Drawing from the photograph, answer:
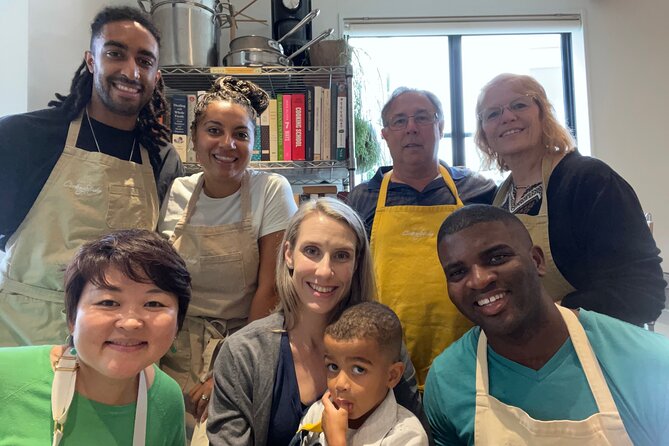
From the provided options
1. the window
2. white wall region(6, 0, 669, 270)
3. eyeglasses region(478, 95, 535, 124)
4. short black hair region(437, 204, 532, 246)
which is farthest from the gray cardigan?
the window

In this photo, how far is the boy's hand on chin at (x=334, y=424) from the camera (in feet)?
3.48

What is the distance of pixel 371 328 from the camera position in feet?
3.85

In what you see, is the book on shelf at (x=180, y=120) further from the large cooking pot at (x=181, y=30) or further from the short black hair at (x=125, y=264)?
the short black hair at (x=125, y=264)

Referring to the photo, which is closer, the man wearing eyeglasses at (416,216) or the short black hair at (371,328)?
the short black hair at (371,328)

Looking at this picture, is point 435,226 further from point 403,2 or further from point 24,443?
point 403,2

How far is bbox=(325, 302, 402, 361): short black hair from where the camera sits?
1168mm

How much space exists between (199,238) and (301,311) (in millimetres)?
472

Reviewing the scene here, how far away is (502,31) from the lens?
325 cm

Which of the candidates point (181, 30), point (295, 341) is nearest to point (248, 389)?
point (295, 341)

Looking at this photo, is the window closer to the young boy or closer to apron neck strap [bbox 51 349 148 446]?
the young boy

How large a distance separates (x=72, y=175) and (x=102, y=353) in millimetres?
790

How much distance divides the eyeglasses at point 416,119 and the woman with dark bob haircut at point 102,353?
89cm

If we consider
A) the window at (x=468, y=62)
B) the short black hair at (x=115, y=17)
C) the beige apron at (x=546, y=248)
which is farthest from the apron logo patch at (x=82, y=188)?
the window at (x=468, y=62)

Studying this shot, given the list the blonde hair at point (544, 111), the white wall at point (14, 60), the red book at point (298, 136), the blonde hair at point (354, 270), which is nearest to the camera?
the blonde hair at point (354, 270)
